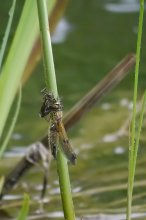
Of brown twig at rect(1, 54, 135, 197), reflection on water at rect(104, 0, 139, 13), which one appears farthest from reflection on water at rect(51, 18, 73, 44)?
brown twig at rect(1, 54, 135, 197)

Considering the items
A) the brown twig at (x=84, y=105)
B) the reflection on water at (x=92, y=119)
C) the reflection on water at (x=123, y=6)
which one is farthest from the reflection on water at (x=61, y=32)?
the brown twig at (x=84, y=105)

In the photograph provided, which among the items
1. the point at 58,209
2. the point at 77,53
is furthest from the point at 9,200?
the point at 77,53

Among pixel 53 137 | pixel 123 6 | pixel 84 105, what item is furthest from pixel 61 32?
pixel 53 137

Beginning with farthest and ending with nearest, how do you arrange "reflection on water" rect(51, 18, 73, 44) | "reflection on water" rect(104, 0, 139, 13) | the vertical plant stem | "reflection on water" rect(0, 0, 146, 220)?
"reflection on water" rect(104, 0, 139, 13), "reflection on water" rect(51, 18, 73, 44), "reflection on water" rect(0, 0, 146, 220), the vertical plant stem

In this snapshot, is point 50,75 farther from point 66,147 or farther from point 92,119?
point 92,119

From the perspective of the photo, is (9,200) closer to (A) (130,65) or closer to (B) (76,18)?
(A) (130,65)

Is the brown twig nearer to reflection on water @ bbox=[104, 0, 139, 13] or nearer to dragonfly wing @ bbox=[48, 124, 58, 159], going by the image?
dragonfly wing @ bbox=[48, 124, 58, 159]

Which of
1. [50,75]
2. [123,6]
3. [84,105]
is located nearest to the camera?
[50,75]

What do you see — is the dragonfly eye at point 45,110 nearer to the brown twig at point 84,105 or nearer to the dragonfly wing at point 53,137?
the dragonfly wing at point 53,137
